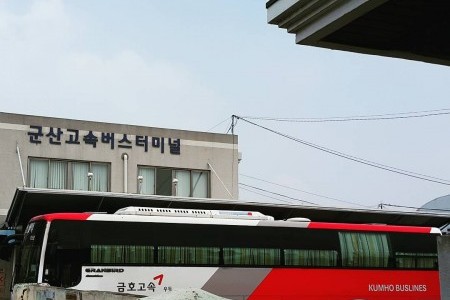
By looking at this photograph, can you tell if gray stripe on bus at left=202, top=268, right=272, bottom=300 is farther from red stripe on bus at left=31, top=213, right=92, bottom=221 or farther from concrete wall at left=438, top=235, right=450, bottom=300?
concrete wall at left=438, top=235, right=450, bottom=300

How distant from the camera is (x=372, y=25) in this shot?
5.60 m

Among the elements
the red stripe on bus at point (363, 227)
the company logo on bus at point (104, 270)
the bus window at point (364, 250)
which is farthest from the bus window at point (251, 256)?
the company logo on bus at point (104, 270)

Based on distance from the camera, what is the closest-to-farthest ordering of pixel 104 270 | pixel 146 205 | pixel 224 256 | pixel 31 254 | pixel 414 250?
pixel 104 270
pixel 31 254
pixel 224 256
pixel 414 250
pixel 146 205

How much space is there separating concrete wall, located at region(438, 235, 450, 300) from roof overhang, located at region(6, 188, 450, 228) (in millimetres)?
14836

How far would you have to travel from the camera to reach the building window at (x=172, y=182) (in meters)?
26.4

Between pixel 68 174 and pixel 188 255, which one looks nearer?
pixel 188 255

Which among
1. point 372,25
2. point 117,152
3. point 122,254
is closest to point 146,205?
point 117,152

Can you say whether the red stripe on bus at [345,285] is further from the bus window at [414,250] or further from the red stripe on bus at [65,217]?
the red stripe on bus at [65,217]

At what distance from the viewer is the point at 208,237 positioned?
1680 centimetres

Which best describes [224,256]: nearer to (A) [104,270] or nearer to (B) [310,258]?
(B) [310,258]

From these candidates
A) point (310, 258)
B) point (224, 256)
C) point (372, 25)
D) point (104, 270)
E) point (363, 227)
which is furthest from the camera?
point (363, 227)

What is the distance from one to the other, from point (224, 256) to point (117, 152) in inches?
402

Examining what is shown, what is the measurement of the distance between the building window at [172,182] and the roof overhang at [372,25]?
Answer: 67.5 ft

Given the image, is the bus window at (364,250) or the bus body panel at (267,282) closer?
the bus body panel at (267,282)
